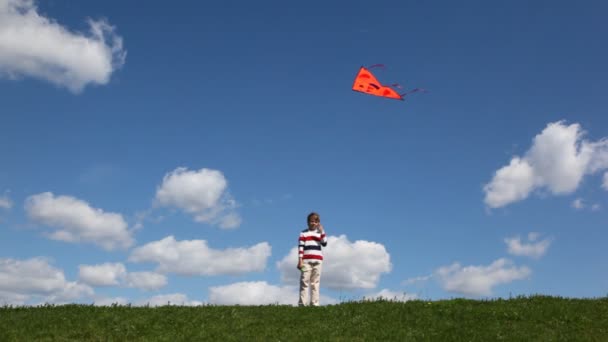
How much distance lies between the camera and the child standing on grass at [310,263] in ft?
67.4

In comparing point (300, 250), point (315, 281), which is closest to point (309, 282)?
point (315, 281)

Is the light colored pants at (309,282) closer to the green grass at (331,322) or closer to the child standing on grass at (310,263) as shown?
the child standing on grass at (310,263)

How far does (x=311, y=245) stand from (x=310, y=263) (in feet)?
1.91

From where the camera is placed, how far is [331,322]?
17922mm

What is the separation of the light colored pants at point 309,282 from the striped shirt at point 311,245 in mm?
201

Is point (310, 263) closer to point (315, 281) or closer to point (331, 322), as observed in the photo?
point (315, 281)

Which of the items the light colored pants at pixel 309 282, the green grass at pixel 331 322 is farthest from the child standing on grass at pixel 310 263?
the green grass at pixel 331 322

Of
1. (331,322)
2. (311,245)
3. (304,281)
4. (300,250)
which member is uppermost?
(311,245)

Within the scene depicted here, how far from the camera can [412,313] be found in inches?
747

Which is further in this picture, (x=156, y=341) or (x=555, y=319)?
(x=555, y=319)

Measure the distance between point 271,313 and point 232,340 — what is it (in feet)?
9.83

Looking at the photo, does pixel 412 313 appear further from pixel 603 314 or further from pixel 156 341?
pixel 156 341

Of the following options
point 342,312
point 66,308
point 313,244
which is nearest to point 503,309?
point 342,312

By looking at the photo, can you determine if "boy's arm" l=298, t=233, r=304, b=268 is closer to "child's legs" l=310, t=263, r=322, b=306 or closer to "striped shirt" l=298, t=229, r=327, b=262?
"striped shirt" l=298, t=229, r=327, b=262
